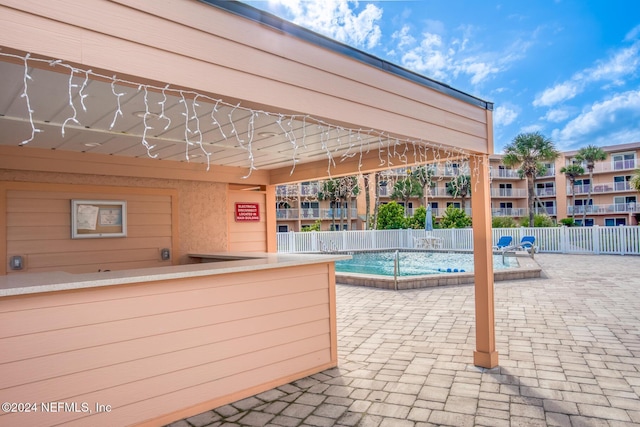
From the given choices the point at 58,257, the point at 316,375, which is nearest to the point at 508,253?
the point at 316,375

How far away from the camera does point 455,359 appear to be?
13.6ft

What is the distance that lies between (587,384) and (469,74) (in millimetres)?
188708

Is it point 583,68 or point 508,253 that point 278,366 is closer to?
point 508,253

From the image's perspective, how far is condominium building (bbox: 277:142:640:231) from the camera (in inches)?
1204

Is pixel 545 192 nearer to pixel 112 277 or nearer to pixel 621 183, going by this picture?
pixel 621 183

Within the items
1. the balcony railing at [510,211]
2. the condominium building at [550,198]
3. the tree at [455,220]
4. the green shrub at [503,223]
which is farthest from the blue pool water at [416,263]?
the balcony railing at [510,211]

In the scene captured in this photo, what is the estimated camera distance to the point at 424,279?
852cm

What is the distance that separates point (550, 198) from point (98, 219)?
125ft

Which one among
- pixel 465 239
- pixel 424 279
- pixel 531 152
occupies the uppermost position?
pixel 531 152

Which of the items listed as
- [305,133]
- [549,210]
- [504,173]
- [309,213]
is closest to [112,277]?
[305,133]

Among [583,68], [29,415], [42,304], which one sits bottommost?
[29,415]

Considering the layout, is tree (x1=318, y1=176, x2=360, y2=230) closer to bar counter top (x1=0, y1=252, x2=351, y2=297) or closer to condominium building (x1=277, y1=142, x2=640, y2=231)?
condominium building (x1=277, y1=142, x2=640, y2=231)

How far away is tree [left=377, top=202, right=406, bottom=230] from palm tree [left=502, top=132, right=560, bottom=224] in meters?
7.36

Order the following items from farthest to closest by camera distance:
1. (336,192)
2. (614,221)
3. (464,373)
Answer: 1. (614,221)
2. (336,192)
3. (464,373)
